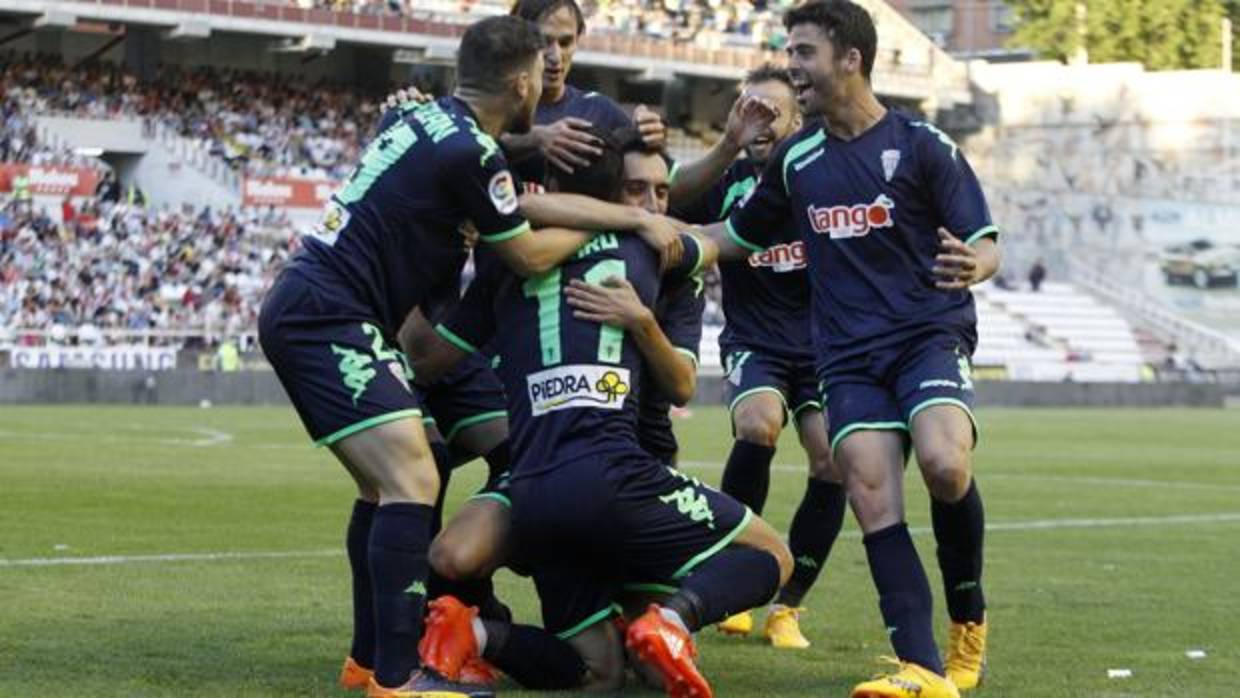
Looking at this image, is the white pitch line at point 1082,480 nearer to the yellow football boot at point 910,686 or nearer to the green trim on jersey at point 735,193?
the green trim on jersey at point 735,193

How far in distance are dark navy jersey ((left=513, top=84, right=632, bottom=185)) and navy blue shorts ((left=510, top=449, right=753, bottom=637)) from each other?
1.35 metres

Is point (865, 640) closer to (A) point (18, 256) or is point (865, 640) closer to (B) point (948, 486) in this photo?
(B) point (948, 486)

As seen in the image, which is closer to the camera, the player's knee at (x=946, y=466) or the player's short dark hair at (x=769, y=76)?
the player's knee at (x=946, y=466)

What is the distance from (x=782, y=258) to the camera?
10.4 meters

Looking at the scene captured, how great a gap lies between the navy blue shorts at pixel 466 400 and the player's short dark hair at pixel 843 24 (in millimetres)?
1812

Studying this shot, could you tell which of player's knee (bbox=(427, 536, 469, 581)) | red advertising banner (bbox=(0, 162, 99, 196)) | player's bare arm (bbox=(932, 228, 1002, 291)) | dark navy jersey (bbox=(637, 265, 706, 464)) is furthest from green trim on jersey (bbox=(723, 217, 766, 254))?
red advertising banner (bbox=(0, 162, 99, 196))

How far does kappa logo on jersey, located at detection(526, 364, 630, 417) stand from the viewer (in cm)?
754

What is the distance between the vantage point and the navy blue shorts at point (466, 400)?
8883mm

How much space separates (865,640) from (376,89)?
49502 mm

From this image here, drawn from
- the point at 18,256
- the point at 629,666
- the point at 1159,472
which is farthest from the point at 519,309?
the point at 18,256

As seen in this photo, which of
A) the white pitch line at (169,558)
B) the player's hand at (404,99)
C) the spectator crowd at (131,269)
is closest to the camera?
the player's hand at (404,99)

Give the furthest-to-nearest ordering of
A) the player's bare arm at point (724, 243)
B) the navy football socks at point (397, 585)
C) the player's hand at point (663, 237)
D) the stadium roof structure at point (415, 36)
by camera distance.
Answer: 1. the stadium roof structure at point (415, 36)
2. the player's bare arm at point (724, 243)
3. the player's hand at point (663, 237)
4. the navy football socks at point (397, 585)

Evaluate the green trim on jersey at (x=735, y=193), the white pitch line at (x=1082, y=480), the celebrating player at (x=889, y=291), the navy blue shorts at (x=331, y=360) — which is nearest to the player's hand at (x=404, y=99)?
the navy blue shorts at (x=331, y=360)

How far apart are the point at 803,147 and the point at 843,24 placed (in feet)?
1.62
